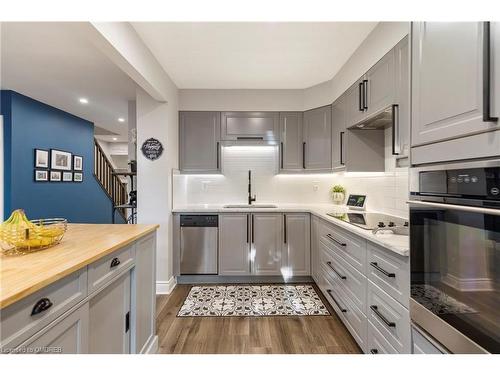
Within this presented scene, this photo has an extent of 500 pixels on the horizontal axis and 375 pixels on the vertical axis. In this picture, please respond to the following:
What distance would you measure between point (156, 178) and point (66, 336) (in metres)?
2.19

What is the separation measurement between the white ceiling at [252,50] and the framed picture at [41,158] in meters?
2.68

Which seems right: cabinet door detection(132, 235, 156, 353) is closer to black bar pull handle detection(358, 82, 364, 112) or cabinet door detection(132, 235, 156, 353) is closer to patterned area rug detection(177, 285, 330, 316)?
patterned area rug detection(177, 285, 330, 316)

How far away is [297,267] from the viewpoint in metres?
3.19

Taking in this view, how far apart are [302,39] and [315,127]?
1261 mm

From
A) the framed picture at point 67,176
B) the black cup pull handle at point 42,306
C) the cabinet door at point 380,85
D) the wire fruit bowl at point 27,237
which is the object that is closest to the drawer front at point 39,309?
the black cup pull handle at point 42,306

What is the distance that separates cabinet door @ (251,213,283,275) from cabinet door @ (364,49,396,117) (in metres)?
1.69

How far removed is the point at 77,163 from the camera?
4.83m

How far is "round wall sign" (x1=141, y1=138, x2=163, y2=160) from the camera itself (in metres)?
2.97

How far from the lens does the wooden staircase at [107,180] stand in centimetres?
558

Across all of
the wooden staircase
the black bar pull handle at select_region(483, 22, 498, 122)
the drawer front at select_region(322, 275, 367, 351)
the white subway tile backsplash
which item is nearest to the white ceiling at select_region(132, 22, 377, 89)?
the white subway tile backsplash

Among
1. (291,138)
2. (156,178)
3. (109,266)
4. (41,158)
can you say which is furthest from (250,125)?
(41,158)

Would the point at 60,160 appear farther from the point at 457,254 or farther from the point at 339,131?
the point at 457,254

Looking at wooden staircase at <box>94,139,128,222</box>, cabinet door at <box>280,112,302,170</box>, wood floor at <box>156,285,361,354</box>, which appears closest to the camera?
wood floor at <box>156,285,361,354</box>
